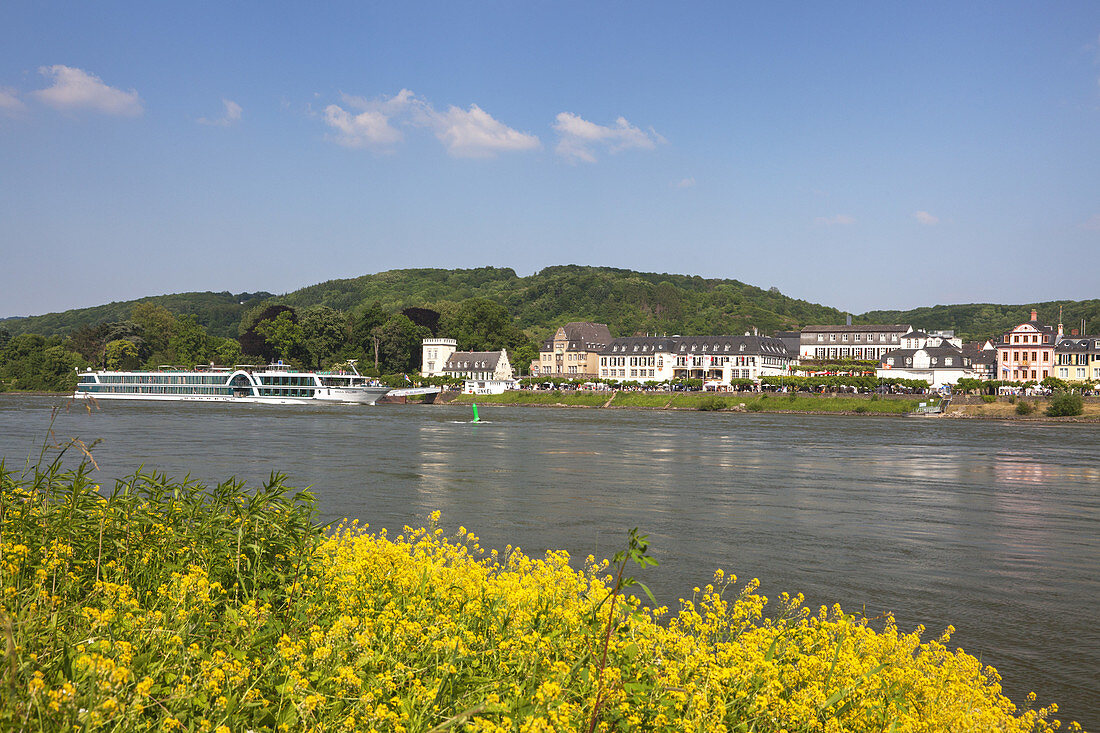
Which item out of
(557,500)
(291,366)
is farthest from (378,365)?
(557,500)

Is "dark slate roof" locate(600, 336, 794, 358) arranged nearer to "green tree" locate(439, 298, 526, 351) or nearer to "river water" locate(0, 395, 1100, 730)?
"green tree" locate(439, 298, 526, 351)

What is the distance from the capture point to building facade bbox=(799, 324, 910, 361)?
117 meters

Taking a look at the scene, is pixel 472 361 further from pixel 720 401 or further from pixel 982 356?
pixel 982 356

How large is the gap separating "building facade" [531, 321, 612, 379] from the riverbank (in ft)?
68.9

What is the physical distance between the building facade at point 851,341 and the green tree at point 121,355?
116437 millimetres

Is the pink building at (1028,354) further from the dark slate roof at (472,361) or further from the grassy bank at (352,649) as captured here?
the grassy bank at (352,649)

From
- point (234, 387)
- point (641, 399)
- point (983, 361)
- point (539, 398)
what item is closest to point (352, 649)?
point (641, 399)

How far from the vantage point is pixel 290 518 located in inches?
301

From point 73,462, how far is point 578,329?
103885 mm

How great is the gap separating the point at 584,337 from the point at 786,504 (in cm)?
10689

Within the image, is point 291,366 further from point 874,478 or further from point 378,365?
point 874,478

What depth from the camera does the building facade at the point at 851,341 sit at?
4609 inches

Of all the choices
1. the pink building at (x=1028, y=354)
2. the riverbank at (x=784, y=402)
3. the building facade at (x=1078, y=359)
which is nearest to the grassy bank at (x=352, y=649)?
the riverbank at (x=784, y=402)

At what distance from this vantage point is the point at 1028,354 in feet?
323
